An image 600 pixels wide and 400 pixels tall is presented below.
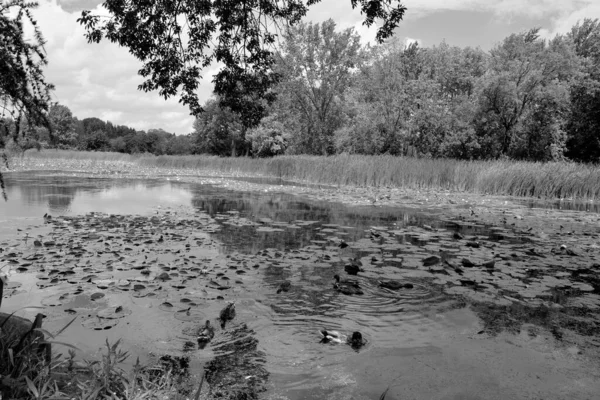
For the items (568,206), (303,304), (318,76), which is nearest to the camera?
(303,304)

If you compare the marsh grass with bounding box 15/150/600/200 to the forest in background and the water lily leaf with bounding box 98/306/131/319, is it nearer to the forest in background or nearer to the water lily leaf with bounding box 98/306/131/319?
the forest in background

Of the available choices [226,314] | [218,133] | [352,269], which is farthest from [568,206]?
[218,133]

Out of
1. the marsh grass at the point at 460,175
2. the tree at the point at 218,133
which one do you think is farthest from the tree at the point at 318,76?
the marsh grass at the point at 460,175

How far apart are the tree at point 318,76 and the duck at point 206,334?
44536mm

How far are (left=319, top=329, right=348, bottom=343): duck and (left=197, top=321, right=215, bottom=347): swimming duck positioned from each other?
915mm

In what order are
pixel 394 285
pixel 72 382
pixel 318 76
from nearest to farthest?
pixel 72 382
pixel 394 285
pixel 318 76

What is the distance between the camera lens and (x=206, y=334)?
11.1 feet

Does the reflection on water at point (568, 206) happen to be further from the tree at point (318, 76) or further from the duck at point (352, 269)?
the tree at point (318, 76)

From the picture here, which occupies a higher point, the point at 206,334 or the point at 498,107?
the point at 498,107

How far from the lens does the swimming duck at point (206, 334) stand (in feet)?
10.9

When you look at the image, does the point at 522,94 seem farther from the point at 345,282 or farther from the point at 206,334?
the point at 206,334

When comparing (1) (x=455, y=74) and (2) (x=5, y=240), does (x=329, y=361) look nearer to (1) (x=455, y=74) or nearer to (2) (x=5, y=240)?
(2) (x=5, y=240)

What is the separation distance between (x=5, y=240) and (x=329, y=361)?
590 cm

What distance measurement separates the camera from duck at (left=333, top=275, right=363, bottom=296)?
4633 millimetres
